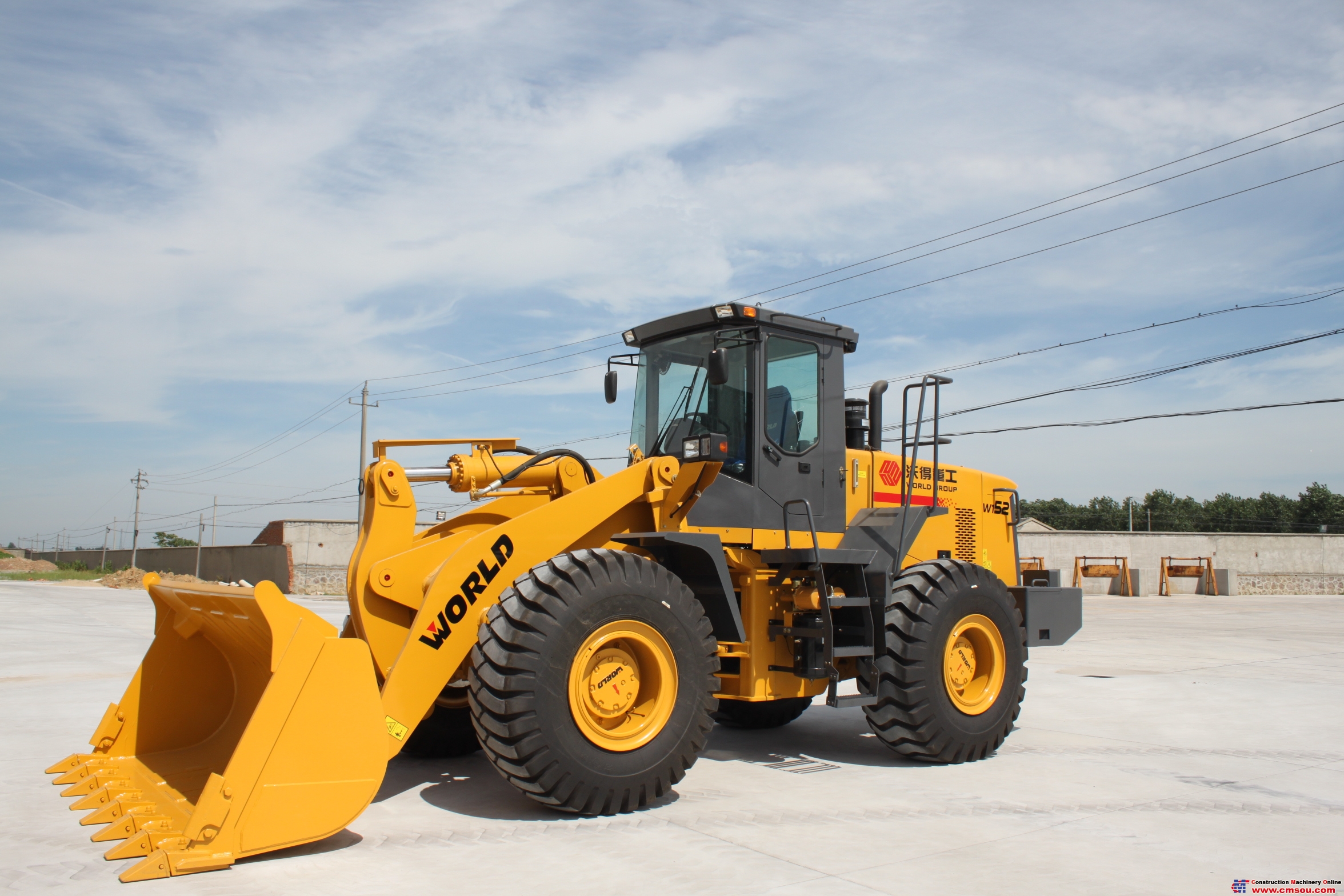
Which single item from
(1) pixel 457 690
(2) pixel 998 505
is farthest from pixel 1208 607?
Result: (1) pixel 457 690

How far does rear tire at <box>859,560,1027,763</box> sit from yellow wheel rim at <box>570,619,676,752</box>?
1.86 meters

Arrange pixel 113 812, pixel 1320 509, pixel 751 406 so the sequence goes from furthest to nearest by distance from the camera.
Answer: pixel 1320 509
pixel 751 406
pixel 113 812

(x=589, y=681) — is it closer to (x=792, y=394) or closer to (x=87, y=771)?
(x=792, y=394)

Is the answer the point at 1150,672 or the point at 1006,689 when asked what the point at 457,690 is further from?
the point at 1150,672

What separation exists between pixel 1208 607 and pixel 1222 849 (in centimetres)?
2612

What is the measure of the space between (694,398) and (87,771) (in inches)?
166

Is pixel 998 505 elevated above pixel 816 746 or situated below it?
above

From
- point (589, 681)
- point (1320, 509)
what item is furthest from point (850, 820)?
point (1320, 509)

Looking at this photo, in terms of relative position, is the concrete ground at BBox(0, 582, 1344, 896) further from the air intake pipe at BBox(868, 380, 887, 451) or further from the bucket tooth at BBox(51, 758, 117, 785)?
the air intake pipe at BBox(868, 380, 887, 451)

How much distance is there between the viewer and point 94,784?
17.4 feet

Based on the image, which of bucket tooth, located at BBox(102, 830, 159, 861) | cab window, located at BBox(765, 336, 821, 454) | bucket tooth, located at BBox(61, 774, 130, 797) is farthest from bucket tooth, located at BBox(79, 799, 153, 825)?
cab window, located at BBox(765, 336, 821, 454)

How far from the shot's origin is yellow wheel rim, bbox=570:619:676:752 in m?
5.02

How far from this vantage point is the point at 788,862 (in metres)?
4.38

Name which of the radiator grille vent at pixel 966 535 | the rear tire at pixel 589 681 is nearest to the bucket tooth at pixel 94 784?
the rear tire at pixel 589 681
